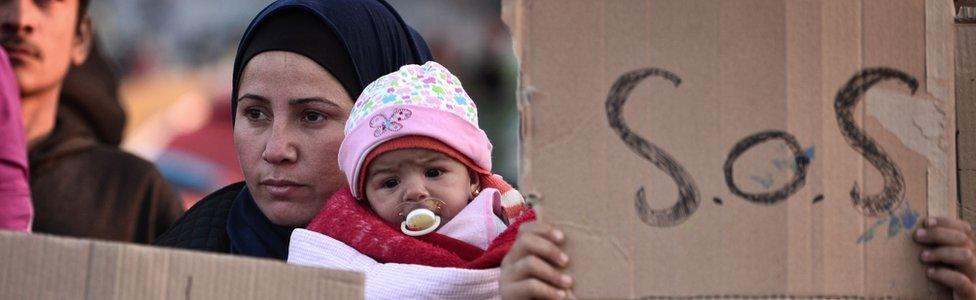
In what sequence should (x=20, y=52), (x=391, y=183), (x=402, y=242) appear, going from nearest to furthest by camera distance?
(x=402, y=242)
(x=391, y=183)
(x=20, y=52)

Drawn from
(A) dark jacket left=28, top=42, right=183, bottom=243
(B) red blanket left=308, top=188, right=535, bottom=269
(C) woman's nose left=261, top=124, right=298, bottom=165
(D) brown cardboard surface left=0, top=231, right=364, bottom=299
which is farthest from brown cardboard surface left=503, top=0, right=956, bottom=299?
(A) dark jacket left=28, top=42, right=183, bottom=243

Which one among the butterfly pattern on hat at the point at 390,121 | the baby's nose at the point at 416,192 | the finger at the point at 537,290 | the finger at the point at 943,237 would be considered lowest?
the finger at the point at 537,290

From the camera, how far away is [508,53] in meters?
4.76

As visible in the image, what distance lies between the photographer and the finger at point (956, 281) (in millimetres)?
1652

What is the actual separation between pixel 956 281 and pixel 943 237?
0.17 feet

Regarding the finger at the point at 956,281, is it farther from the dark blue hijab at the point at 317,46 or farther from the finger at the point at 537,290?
the dark blue hijab at the point at 317,46

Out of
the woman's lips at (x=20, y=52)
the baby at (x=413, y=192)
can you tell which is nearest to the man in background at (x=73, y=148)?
the woman's lips at (x=20, y=52)

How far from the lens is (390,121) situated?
87.8 inches

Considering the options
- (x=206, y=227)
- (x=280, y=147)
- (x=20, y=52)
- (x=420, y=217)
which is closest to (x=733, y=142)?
(x=420, y=217)

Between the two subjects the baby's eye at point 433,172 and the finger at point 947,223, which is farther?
the baby's eye at point 433,172

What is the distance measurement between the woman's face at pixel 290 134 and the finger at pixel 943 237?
44.5 inches

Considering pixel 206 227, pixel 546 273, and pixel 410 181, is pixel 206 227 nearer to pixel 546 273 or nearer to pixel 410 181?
pixel 410 181

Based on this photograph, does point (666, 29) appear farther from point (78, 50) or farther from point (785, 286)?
point (78, 50)

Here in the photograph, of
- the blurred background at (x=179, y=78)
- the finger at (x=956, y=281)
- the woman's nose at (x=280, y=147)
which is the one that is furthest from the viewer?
the blurred background at (x=179, y=78)
